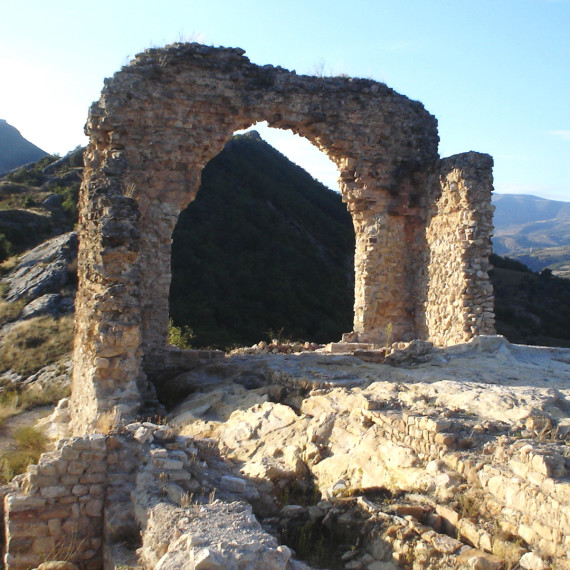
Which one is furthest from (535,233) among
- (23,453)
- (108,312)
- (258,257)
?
(23,453)

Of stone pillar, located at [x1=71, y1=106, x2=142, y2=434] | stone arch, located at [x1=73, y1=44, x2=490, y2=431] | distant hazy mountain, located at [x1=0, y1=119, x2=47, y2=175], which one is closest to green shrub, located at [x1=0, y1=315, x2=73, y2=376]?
stone arch, located at [x1=73, y1=44, x2=490, y2=431]

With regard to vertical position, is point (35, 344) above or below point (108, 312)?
below

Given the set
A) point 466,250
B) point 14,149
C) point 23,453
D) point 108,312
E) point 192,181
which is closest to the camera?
point 23,453

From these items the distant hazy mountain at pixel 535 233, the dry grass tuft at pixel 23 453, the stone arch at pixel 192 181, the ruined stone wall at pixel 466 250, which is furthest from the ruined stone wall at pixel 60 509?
the distant hazy mountain at pixel 535 233

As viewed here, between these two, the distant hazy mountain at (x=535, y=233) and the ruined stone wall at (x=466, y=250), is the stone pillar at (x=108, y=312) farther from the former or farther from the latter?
the distant hazy mountain at (x=535, y=233)

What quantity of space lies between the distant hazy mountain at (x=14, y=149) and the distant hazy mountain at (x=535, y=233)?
4298 cm

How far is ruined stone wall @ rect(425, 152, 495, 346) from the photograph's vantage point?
8.77 metres

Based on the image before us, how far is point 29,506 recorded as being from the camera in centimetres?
420

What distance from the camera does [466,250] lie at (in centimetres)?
886

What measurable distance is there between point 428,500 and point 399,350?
3.97 meters

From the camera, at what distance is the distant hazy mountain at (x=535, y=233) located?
76.6 m

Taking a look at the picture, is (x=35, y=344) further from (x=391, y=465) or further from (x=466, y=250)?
(x=391, y=465)

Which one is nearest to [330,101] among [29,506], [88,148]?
[88,148]

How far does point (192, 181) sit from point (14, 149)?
40755mm
